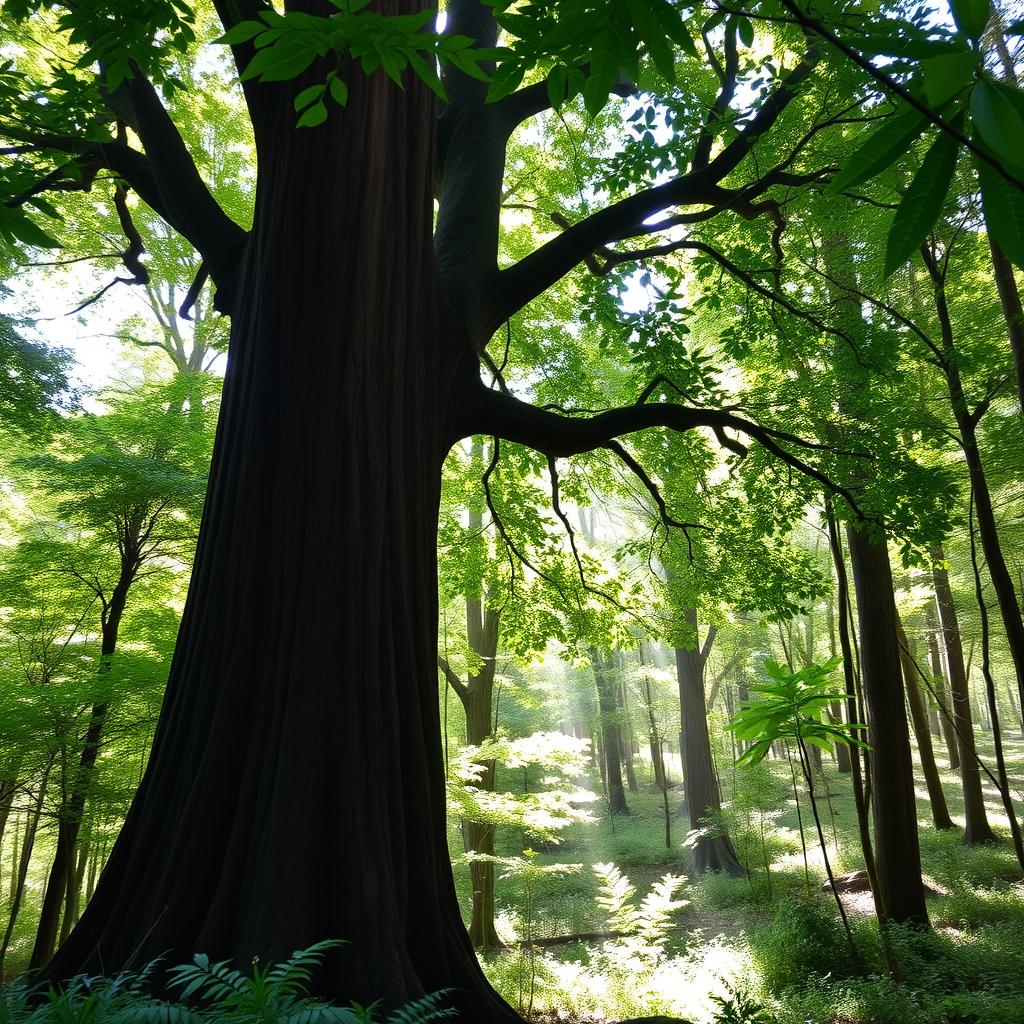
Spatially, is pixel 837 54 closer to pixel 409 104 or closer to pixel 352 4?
pixel 409 104

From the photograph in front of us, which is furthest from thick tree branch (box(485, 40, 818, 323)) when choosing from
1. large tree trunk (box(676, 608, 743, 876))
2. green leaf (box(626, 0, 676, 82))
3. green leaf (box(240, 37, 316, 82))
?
large tree trunk (box(676, 608, 743, 876))

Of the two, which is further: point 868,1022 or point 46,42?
point 46,42

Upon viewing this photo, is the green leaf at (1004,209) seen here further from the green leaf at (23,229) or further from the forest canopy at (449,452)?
the green leaf at (23,229)

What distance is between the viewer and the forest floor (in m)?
4.72

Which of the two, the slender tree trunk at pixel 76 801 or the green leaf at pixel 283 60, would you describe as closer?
the green leaf at pixel 283 60

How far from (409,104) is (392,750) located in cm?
316

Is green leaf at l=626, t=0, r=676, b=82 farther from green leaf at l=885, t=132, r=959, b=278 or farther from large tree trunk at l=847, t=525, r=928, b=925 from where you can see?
large tree trunk at l=847, t=525, r=928, b=925

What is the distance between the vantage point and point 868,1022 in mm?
4516

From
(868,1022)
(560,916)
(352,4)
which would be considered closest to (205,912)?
(352,4)

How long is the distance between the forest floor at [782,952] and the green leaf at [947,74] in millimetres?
2858

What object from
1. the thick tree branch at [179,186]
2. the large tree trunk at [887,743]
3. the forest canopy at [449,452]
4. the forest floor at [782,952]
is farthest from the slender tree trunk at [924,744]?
the thick tree branch at [179,186]

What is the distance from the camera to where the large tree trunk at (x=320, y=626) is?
2193mm

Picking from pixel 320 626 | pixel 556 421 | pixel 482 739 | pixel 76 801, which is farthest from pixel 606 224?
pixel 482 739

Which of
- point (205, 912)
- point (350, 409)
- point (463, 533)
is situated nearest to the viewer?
point (205, 912)
